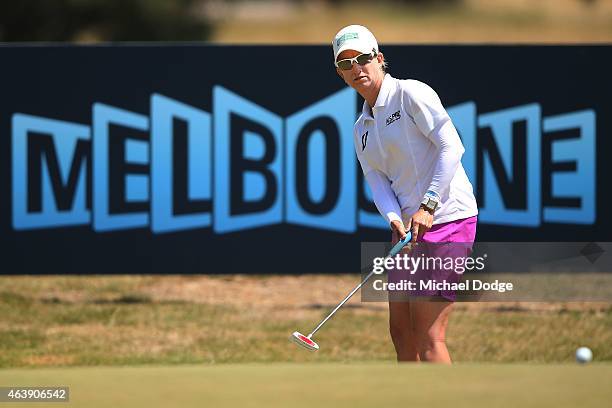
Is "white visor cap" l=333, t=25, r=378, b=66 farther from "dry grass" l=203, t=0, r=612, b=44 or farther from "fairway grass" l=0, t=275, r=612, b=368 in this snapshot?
"dry grass" l=203, t=0, r=612, b=44

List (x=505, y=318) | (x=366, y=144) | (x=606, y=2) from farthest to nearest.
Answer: (x=606, y=2), (x=505, y=318), (x=366, y=144)

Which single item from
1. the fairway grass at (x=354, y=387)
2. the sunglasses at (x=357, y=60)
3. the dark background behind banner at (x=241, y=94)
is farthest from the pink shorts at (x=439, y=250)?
the dark background behind banner at (x=241, y=94)

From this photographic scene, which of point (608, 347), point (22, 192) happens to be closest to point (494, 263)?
point (608, 347)

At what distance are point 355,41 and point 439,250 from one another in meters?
1.04

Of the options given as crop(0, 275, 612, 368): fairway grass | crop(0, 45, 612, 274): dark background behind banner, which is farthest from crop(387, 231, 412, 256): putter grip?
crop(0, 45, 612, 274): dark background behind banner

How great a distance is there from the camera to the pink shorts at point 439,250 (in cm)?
607

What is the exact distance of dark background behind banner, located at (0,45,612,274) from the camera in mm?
9695

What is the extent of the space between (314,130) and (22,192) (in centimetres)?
220

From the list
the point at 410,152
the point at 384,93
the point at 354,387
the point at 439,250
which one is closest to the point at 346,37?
the point at 384,93

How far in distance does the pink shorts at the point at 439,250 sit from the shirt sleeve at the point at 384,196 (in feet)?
0.59

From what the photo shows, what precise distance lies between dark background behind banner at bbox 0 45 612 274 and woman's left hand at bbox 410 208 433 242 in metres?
3.73

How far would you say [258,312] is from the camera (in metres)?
9.52

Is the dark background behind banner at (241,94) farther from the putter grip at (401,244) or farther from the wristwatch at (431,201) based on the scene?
the wristwatch at (431,201)

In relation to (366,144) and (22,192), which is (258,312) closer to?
(22,192)
